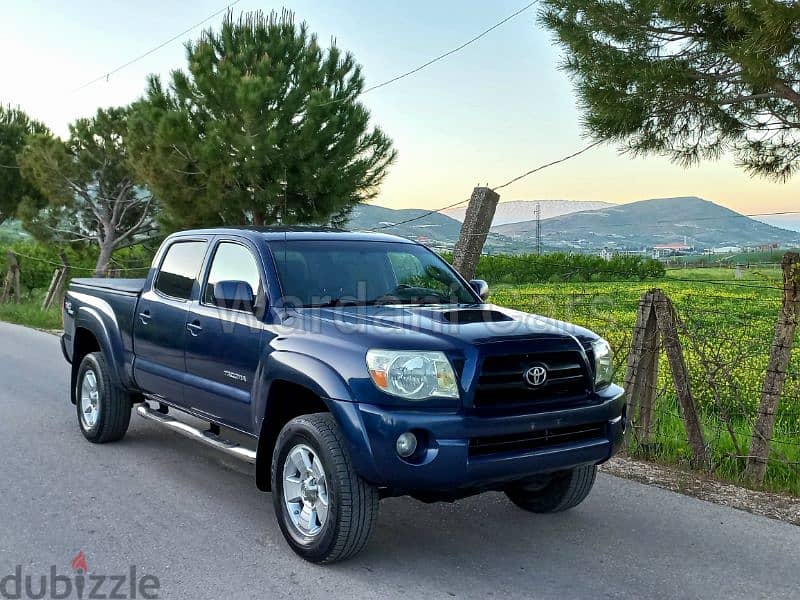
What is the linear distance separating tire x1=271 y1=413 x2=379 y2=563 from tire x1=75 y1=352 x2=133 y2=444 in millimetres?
2728

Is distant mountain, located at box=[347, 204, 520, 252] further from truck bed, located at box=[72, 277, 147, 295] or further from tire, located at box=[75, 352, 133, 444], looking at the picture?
tire, located at box=[75, 352, 133, 444]

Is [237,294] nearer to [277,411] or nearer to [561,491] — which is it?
[277,411]

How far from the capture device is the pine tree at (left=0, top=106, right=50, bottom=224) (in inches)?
1196

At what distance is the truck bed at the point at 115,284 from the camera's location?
Answer: 6.58 metres

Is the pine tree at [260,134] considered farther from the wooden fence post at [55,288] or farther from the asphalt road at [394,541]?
the asphalt road at [394,541]

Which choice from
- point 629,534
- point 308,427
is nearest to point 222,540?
point 308,427

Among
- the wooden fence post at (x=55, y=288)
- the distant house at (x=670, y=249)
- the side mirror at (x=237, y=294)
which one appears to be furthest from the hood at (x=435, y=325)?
the wooden fence post at (x=55, y=288)

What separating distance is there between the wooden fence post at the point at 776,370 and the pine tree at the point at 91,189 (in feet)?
72.9

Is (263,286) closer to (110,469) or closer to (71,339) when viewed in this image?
(110,469)

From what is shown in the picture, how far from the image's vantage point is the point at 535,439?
4.23 m

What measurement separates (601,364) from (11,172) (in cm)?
3071

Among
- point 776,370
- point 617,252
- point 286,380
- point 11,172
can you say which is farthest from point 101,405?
point 11,172

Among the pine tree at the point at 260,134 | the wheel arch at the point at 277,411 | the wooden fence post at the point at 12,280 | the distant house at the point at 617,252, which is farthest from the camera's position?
the wooden fence post at the point at 12,280

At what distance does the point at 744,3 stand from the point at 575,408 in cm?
579
